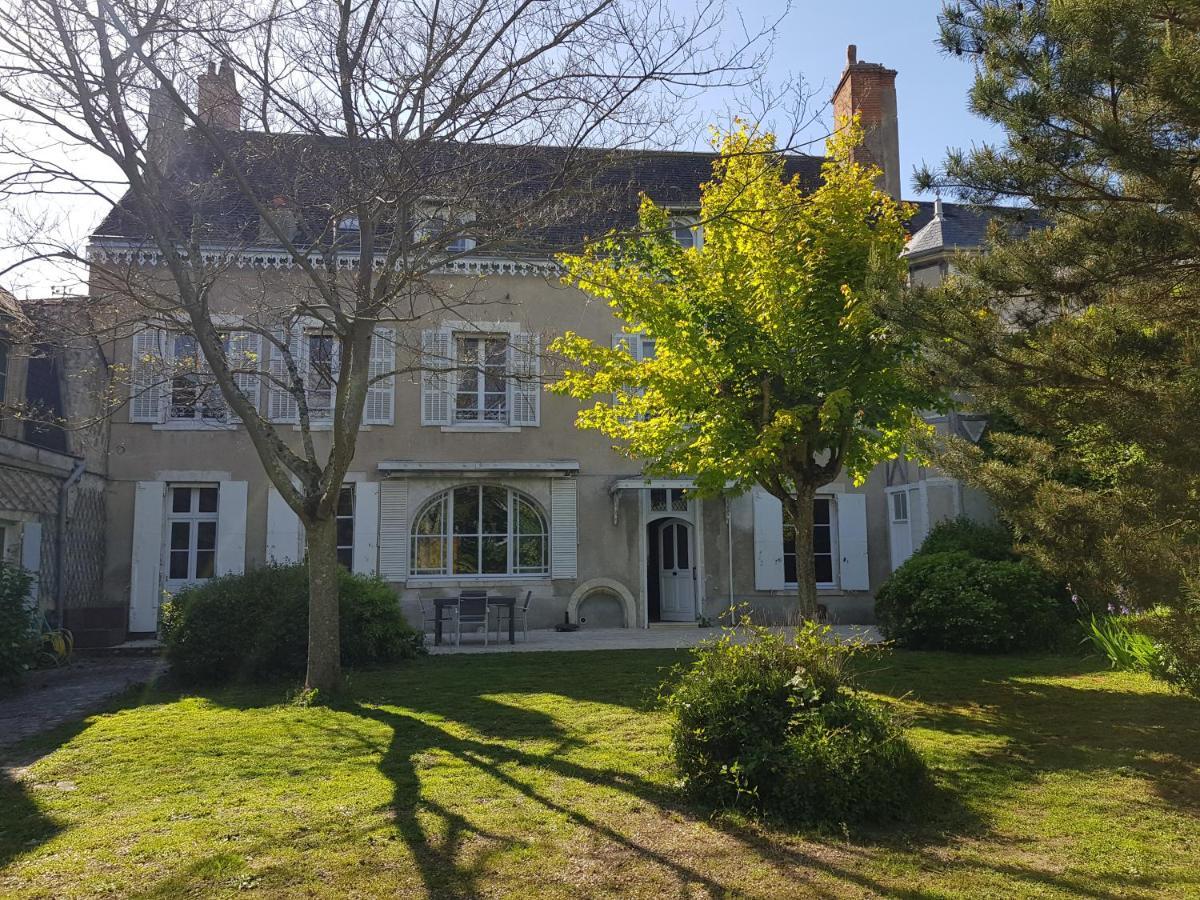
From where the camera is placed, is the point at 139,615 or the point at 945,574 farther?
the point at 139,615

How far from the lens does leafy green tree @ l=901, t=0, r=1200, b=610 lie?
4484mm

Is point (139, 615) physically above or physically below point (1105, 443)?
below

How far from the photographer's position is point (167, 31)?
21.7 ft

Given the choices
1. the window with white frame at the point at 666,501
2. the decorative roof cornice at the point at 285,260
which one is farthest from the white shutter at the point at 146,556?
the window with white frame at the point at 666,501

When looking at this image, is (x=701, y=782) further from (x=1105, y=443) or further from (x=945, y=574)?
(x=945, y=574)

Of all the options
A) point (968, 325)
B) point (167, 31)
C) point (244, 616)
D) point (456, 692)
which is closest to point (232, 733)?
point (456, 692)

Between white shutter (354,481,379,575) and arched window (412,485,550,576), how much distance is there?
2.14 feet

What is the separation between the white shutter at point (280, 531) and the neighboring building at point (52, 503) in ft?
7.71

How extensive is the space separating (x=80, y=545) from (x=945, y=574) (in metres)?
12.1

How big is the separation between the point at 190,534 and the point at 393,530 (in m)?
3.24

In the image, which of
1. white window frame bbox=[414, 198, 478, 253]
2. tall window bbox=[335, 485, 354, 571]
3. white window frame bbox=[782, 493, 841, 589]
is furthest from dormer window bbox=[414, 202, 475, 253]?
white window frame bbox=[782, 493, 841, 589]

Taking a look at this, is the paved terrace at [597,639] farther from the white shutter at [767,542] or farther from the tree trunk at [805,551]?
the tree trunk at [805,551]

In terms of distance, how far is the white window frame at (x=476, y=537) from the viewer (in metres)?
15.0

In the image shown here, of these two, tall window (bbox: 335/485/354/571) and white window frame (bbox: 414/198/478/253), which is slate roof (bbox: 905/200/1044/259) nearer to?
white window frame (bbox: 414/198/478/253)
